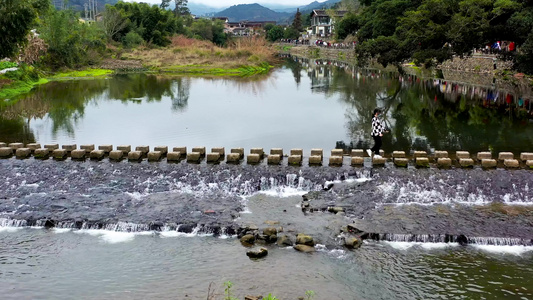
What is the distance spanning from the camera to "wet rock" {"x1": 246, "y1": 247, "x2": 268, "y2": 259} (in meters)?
11.8

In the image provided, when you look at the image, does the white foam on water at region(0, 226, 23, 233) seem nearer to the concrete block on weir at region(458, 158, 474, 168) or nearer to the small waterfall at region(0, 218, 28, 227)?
the small waterfall at region(0, 218, 28, 227)

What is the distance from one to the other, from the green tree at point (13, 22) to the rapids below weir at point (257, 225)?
16987mm

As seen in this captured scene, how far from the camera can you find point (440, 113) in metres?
29.7

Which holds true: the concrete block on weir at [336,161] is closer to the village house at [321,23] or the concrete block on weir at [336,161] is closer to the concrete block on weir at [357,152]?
the concrete block on weir at [357,152]

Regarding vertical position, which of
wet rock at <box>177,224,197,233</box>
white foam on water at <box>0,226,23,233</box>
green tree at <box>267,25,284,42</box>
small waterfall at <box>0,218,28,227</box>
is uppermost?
green tree at <box>267,25,284,42</box>

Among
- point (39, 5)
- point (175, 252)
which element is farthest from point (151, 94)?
point (175, 252)

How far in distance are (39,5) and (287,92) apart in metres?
19.9

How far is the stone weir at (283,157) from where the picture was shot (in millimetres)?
17281

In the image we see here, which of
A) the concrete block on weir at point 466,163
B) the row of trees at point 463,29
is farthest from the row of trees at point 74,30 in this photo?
the concrete block on weir at point 466,163

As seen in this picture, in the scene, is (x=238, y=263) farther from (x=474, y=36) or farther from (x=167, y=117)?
(x=474, y=36)

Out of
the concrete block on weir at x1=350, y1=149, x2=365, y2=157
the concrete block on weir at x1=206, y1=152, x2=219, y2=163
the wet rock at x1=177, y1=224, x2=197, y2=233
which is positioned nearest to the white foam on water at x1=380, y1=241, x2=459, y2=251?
the wet rock at x1=177, y1=224, x2=197, y2=233

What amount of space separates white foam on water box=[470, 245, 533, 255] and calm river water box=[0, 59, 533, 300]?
3cm

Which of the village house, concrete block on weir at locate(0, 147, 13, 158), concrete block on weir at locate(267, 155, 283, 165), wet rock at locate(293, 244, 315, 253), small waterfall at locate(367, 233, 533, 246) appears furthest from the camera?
the village house

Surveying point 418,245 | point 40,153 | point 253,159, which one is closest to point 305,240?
point 418,245
